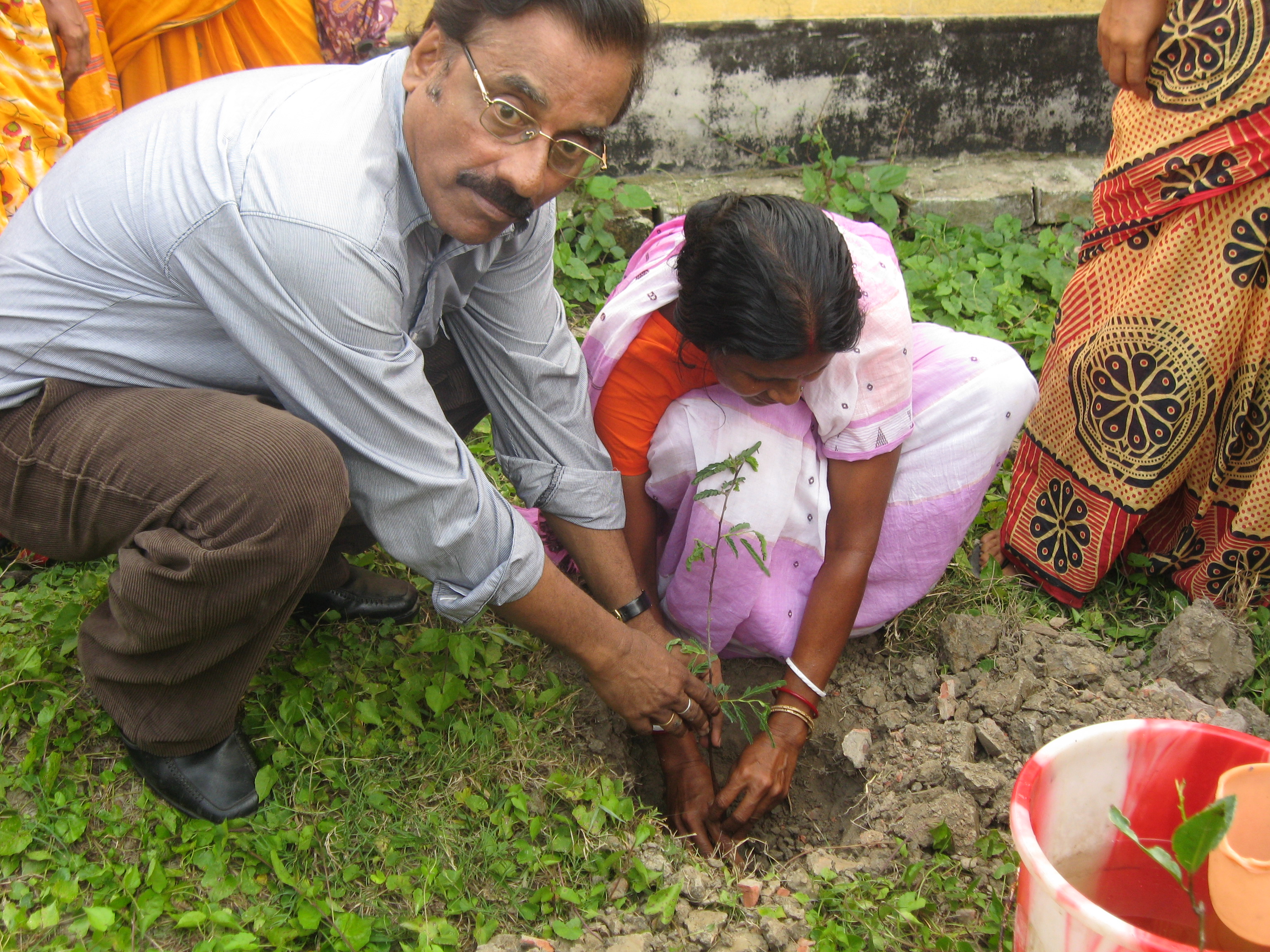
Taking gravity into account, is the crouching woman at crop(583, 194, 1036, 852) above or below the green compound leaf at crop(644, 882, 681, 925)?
above

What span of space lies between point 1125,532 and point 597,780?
141 cm

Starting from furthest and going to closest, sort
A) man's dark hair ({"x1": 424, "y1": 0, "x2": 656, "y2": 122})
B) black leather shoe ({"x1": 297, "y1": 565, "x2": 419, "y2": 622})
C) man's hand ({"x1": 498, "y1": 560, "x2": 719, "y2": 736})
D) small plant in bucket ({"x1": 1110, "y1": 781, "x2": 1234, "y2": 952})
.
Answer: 1. black leather shoe ({"x1": 297, "y1": 565, "x2": 419, "y2": 622})
2. man's hand ({"x1": 498, "y1": 560, "x2": 719, "y2": 736})
3. man's dark hair ({"x1": 424, "y1": 0, "x2": 656, "y2": 122})
4. small plant in bucket ({"x1": 1110, "y1": 781, "x2": 1234, "y2": 952})

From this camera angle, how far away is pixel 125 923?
1814 mm

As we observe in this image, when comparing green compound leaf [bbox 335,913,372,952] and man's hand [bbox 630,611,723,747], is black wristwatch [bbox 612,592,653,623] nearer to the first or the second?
man's hand [bbox 630,611,723,747]

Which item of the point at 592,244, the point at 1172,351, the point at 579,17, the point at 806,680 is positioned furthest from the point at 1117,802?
the point at 592,244

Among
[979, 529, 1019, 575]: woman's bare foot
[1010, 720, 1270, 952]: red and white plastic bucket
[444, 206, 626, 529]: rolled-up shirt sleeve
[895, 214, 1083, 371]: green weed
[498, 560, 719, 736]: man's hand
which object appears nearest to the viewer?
[1010, 720, 1270, 952]: red and white plastic bucket

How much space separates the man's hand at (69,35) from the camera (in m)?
2.63

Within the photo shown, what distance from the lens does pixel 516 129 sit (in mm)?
1626

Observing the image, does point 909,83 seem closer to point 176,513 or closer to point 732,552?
point 732,552

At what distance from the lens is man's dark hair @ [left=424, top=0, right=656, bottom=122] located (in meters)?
1.58

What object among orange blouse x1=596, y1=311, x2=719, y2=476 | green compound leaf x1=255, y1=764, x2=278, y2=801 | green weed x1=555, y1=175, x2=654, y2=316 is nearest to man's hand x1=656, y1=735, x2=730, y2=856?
orange blouse x1=596, y1=311, x2=719, y2=476

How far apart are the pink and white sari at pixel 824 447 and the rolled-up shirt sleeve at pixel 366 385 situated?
A: 1.83ft

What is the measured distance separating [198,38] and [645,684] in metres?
2.28

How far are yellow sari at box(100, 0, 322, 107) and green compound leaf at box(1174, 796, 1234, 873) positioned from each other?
9.13 feet
